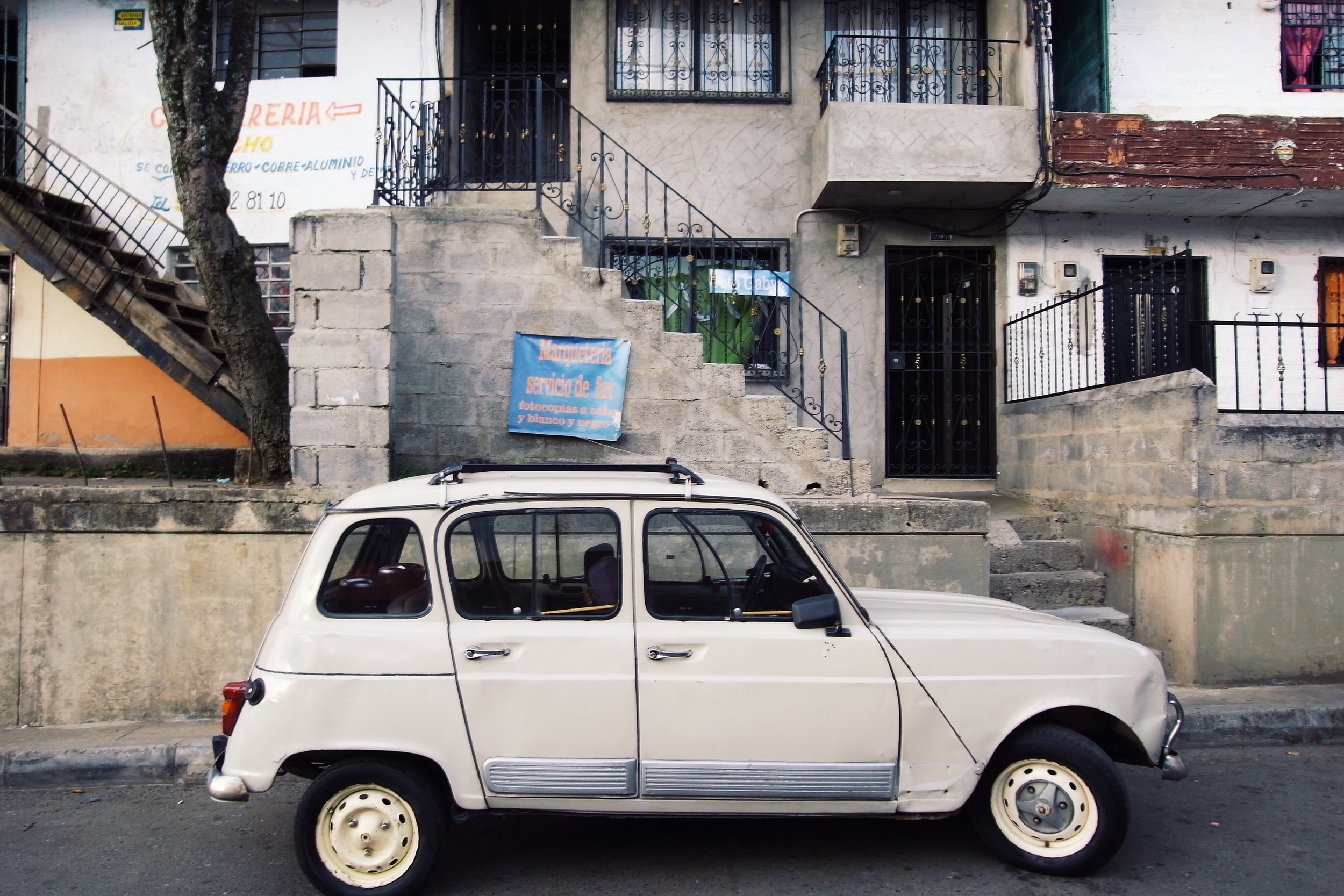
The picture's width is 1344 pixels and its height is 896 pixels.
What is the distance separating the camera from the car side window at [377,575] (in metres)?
3.95

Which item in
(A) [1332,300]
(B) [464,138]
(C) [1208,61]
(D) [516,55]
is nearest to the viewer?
(B) [464,138]

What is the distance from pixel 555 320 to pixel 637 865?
414cm

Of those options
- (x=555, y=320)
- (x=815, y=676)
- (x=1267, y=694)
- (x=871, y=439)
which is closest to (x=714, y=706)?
(x=815, y=676)

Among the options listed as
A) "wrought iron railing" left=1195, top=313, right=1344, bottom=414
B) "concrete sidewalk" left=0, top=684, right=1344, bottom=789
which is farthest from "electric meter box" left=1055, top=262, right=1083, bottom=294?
"concrete sidewalk" left=0, top=684, right=1344, bottom=789

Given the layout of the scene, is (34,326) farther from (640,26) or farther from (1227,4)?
(1227,4)

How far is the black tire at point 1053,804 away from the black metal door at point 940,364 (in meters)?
6.42

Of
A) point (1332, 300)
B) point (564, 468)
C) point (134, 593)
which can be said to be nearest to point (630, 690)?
point (564, 468)

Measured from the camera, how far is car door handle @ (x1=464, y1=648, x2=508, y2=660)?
385 centimetres

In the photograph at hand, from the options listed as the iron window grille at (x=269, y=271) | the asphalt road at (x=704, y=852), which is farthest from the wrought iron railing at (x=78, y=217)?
the asphalt road at (x=704, y=852)

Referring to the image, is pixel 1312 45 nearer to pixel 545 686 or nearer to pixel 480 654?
pixel 545 686

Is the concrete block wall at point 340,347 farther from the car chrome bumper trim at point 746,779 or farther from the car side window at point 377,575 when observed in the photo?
the car chrome bumper trim at point 746,779

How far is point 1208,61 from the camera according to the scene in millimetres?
10328

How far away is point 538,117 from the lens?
26.1 feet

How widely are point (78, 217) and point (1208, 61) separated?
11.8 meters
